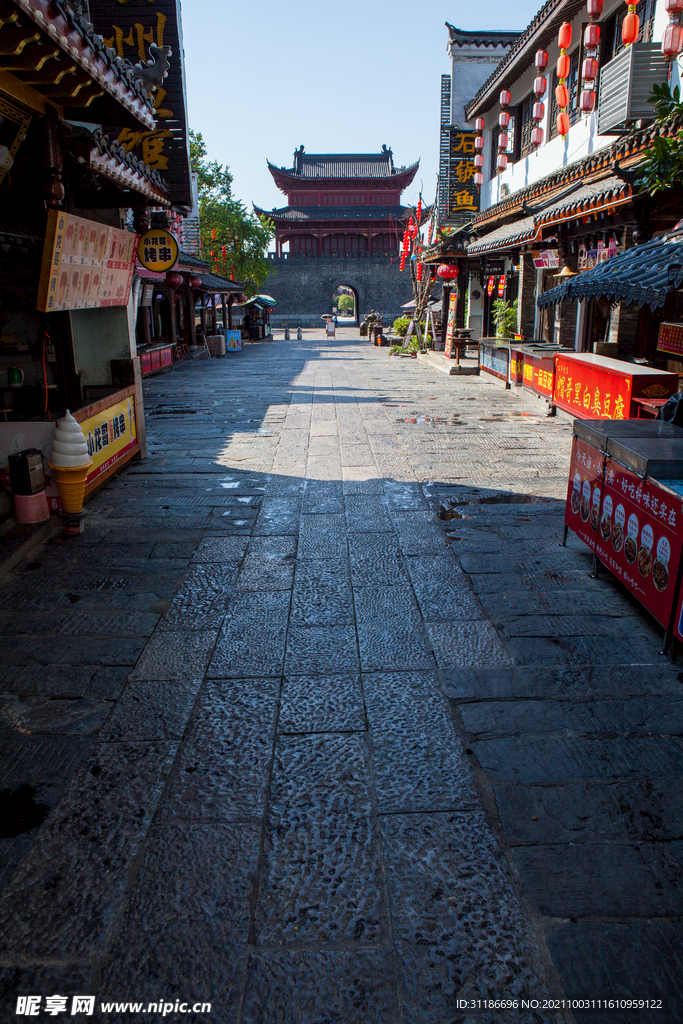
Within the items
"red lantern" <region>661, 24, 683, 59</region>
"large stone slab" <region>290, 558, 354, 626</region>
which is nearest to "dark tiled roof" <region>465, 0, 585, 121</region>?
"red lantern" <region>661, 24, 683, 59</region>

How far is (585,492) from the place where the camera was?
16.8ft

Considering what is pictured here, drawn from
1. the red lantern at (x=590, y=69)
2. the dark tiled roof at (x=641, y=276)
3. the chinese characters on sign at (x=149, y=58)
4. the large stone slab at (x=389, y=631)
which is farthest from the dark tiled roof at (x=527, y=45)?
the large stone slab at (x=389, y=631)

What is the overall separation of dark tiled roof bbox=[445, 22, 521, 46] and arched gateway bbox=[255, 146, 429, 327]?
30.1m

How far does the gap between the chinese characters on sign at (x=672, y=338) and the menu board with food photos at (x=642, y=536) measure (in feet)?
12.4

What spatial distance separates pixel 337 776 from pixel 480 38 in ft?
83.2

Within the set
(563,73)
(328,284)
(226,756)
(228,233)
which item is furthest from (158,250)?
(328,284)

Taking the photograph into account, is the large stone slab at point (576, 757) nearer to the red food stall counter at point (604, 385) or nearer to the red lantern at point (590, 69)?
the red food stall counter at point (604, 385)

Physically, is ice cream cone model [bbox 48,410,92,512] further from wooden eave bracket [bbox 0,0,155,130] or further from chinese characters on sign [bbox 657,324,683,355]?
chinese characters on sign [bbox 657,324,683,355]

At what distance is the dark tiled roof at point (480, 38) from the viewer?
2178 centimetres

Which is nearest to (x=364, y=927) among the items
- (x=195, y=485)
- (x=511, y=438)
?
(x=195, y=485)

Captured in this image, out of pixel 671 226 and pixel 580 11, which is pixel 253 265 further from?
pixel 671 226

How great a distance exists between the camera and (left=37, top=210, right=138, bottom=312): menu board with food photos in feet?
19.0

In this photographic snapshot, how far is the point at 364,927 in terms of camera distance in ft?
7.33

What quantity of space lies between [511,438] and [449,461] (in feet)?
5.94
